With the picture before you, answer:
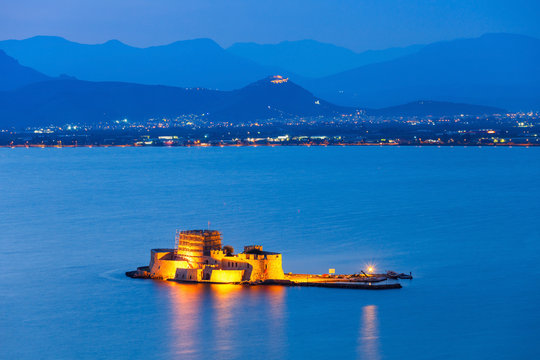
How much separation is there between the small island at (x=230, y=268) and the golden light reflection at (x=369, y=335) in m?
1.71

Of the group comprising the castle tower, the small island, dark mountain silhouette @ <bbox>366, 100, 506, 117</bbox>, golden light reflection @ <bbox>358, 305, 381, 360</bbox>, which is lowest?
golden light reflection @ <bbox>358, 305, 381, 360</bbox>

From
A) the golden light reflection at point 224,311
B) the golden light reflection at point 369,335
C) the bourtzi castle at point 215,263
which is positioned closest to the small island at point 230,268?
the bourtzi castle at point 215,263

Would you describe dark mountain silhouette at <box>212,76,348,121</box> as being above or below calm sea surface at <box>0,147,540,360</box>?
above

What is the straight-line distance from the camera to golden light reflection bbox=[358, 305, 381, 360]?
21.8 m

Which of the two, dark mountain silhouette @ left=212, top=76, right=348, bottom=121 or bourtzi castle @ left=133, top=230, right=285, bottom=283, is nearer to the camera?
bourtzi castle @ left=133, top=230, right=285, bottom=283

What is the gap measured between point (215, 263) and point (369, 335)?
4989 millimetres

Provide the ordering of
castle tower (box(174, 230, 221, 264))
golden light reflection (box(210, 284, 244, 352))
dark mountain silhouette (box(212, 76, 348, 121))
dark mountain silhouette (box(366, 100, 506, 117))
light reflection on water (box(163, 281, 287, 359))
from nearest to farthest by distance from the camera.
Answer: light reflection on water (box(163, 281, 287, 359)) → golden light reflection (box(210, 284, 244, 352)) → castle tower (box(174, 230, 221, 264)) → dark mountain silhouette (box(212, 76, 348, 121)) → dark mountain silhouette (box(366, 100, 506, 117))

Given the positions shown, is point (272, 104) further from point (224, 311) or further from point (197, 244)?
point (224, 311)

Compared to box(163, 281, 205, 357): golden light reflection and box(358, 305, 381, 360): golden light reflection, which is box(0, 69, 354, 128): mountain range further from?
box(358, 305, 381, 360): golden light reflection

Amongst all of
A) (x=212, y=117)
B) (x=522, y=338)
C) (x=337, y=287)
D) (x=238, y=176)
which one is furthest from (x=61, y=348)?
A: (x=212, y=117)

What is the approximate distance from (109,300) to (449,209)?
22.6 meters

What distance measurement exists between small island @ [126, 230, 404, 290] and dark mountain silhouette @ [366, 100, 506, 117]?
15935 cm

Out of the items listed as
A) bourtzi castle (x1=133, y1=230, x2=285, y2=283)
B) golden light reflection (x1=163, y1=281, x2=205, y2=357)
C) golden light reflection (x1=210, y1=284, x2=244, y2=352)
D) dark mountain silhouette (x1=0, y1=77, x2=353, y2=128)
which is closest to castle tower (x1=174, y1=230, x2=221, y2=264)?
bourtzi castle (x1=133, y1=230, x2=285, y2=283)

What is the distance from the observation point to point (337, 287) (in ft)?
86.0
